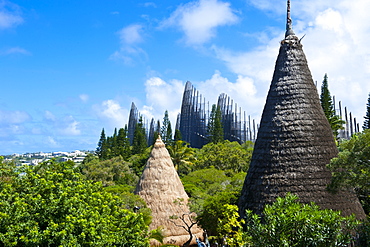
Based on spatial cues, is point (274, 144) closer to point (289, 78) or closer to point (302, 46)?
point (289, 78)

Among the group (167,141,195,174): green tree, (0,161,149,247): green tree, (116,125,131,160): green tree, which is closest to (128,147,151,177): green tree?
(116,125,131,160): green tree

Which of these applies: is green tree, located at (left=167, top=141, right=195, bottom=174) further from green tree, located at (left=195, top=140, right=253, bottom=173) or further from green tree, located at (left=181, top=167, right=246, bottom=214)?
green tree, located at (left=181, top=167, right=246, bottom=214)

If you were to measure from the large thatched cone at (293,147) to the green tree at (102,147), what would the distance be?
1597 inches

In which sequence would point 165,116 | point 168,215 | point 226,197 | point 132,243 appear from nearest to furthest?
point 132,243
point 226,197
point 168,215
point 165,116

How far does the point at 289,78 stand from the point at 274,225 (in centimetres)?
675

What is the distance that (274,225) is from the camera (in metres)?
7.93

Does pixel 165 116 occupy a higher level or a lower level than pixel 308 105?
higher

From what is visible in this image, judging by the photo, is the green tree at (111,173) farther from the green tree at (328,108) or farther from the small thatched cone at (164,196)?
the green tree at (328,108)

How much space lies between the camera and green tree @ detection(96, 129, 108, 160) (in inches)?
2002

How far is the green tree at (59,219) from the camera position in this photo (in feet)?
28.2

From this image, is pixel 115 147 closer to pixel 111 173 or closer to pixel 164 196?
pixel 111 173

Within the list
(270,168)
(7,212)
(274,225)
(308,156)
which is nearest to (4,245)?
(7,212)

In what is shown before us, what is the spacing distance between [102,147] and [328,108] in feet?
108

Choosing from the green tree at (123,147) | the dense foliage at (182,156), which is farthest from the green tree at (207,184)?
the green tree at (123,147)
